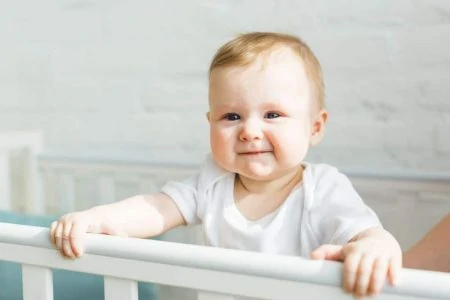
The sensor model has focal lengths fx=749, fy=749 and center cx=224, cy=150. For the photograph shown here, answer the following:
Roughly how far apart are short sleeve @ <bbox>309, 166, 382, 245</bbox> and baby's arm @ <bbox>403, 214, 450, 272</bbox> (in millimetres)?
71

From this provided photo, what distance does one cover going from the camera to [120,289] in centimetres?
71

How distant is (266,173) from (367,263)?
255 millimetres

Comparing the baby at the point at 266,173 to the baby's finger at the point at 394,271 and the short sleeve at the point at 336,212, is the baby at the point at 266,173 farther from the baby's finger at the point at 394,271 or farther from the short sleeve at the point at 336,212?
the baby's finger at the point at 394,271

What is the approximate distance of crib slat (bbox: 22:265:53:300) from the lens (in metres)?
0.74

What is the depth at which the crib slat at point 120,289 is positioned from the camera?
703mm

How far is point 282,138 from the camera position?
2.70 feet

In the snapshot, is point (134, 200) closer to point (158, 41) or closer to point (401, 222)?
point (401, 222)

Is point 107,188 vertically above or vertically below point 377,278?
below

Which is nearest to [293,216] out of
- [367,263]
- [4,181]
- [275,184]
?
[275,184]

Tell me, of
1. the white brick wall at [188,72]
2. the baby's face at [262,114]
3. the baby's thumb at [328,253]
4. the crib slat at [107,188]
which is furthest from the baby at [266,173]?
the crib slat at [107,188]

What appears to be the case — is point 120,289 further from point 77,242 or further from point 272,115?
point 272,115

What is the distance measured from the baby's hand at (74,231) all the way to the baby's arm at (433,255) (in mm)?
347

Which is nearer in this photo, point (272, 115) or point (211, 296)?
point (211, 296)

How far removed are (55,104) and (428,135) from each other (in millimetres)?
790
